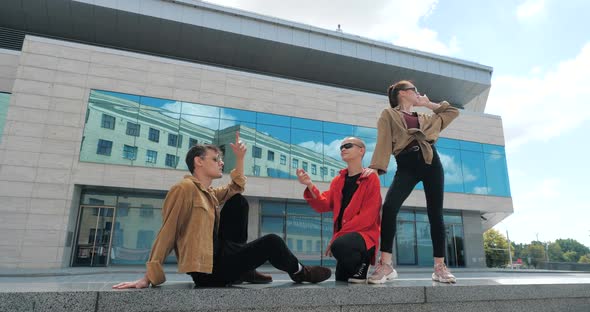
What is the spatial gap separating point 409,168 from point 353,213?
2.78 ft

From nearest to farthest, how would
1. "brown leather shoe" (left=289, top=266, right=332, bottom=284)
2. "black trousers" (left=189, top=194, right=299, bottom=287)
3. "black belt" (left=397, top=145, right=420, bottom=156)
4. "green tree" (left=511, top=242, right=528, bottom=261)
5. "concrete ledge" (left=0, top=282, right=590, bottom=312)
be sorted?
"concrete ledge" (left=0, top=282, right=590, bottom=312), "black trousers" (left=189, top=194, right=299, bottom=287), "brown leather shoe" (left=289, top=266, right=332, bottom=284), "black belt" (left=397, top=145, right=420, bottom=156), "green tree" (left=511, top=242, right=528, bottom=261)

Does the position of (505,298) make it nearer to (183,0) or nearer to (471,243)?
(183,0)

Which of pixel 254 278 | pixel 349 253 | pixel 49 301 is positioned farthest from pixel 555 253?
pixel 49 301

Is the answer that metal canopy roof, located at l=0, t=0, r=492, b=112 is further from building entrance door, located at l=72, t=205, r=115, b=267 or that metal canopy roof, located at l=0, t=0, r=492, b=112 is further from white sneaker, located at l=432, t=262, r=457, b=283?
white sneaker, located at l=432, t=262, r=457, b=283

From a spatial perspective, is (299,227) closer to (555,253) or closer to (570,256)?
(570,256)

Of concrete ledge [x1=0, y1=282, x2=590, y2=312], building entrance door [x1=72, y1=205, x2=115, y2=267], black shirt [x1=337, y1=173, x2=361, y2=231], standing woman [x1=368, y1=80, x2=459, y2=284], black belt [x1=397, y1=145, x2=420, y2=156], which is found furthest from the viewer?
building entrance door [x1=72, y1=205, x2=115, y2=267]

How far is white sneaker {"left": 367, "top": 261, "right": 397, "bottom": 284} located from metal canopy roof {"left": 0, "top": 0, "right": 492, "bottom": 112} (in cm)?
1863

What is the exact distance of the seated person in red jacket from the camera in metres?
3.39

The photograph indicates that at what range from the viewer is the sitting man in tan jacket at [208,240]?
2703mm

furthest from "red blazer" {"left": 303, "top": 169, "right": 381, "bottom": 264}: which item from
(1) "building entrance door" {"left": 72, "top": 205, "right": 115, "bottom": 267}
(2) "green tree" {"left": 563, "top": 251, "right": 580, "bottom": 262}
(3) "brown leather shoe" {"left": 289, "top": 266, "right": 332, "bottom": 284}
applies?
(2) "green tree" {"left": 563, "top": 251, "right": 580, "bottom": 262}

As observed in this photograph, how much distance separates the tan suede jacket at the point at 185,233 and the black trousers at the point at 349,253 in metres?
1.16

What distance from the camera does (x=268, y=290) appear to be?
2.51 m

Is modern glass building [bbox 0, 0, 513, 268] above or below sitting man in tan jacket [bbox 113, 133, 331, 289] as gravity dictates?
above

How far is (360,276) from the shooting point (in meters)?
3.41
